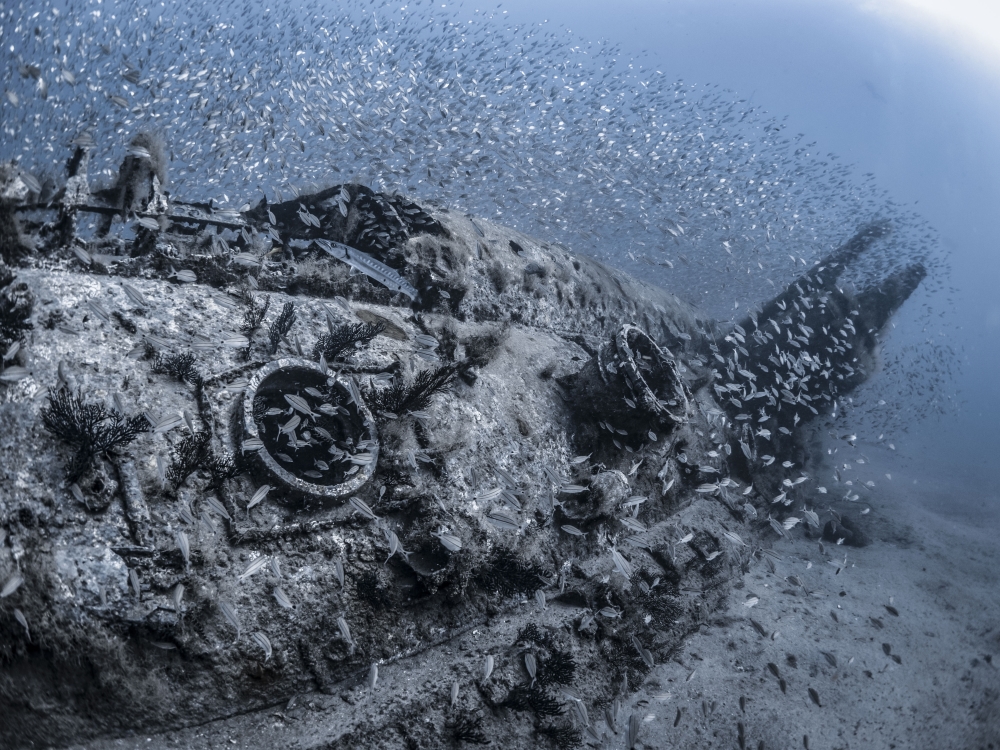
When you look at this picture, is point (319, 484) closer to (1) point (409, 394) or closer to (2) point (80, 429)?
(1) point (409, 394)

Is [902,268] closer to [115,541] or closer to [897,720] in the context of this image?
[897,720]

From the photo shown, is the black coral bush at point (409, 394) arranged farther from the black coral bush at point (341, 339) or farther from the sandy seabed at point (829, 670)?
the sandy seabed at point (829, 670)

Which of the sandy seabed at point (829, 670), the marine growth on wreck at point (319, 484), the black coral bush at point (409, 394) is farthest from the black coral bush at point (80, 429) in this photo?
the black coral bush at point (409, 394)

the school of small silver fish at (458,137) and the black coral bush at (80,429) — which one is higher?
the school of small silver fish at (458,137)

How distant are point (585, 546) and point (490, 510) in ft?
6.10

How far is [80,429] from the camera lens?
16.1 feet

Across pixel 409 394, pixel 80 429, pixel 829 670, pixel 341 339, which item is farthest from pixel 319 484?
pixel 829 670

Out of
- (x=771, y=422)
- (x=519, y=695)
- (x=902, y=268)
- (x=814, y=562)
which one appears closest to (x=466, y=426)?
(x=519, y=695)

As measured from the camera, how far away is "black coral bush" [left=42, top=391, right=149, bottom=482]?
4875 mm

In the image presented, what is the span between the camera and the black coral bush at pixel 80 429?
4875 millimetres

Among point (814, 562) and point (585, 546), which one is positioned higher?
point (814, 562)

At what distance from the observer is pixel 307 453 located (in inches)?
257

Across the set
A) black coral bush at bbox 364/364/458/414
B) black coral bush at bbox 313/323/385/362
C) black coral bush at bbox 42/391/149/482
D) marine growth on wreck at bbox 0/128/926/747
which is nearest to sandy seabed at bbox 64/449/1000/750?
marine growth on wreck at bbox 0/128/926/747

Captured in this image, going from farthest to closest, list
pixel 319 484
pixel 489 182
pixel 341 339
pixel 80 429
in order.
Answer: pixel 489 182 → pixel 341 339 → pixel 319 484 → pixel 80 429
